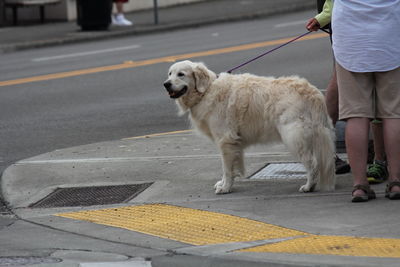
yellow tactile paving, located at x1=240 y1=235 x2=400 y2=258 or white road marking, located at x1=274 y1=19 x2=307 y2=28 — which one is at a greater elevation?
yellow tactile paving, located at x1=240 y1=235 x2=400 y2=258

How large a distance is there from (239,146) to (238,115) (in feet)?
0.91

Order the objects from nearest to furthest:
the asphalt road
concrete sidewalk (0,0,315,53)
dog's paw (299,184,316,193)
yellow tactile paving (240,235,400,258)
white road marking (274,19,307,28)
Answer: yellow tactile paving (240,235,400,258), dog's paw (299,184,316,193), the asphalt road, concrete sidewalk (0,0,315,53), white road marking (274,19,307,28)

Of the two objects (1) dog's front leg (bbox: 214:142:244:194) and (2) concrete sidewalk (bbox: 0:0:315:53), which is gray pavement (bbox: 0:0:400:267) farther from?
(2) concrete sidewalk (bbox: 0:0:315:53)

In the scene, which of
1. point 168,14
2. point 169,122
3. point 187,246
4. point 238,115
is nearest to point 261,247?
point 187,246

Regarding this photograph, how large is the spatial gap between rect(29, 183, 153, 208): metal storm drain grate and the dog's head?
37.3 inches

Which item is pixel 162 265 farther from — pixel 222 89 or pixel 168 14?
pixel 168 14

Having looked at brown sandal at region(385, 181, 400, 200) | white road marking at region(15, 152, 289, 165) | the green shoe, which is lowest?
white road marking at region(15, 152, 289, 165)

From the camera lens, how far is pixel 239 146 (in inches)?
349

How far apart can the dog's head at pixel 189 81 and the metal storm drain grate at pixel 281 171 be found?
3.32 ft

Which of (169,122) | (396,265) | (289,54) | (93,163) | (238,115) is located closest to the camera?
(396,265)

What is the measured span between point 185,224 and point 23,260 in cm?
134

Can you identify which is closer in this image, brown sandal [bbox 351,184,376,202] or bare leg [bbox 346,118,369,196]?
brown sandal [bbox 351,184,376,202]

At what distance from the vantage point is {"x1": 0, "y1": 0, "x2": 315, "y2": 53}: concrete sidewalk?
75.2 feet

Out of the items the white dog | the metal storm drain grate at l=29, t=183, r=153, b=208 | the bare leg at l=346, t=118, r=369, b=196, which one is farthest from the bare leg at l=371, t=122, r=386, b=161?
the metal storm drain grate at l=29, t=183, r=153, b=208
